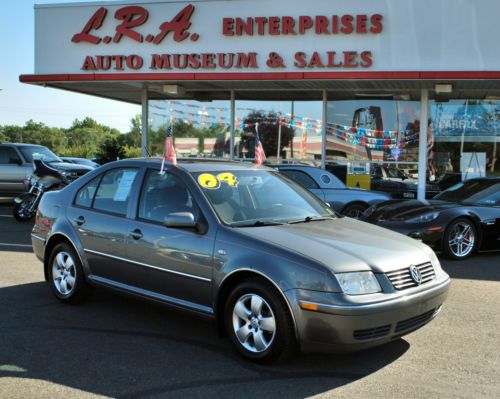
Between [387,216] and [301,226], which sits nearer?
[301,226]

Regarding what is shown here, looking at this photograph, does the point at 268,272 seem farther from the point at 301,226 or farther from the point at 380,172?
the point at 380,172

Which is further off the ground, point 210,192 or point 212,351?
point 210,192

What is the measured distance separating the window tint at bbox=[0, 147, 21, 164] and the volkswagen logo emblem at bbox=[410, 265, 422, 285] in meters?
13.5

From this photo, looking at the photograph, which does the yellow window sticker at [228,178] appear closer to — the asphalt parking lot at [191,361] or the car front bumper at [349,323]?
the asphalt parking lot at [191,361]

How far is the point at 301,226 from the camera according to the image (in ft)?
14.7

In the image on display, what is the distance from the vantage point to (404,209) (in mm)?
8562

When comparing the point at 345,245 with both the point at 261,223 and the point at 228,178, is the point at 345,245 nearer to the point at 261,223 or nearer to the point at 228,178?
the point at 261,223

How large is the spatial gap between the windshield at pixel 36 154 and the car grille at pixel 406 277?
42.6 feet

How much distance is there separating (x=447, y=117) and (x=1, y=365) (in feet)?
42.8

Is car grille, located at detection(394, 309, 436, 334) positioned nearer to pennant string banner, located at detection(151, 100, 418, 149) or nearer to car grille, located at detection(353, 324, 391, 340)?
car grille, located at detection(353, 324, 391, 340)

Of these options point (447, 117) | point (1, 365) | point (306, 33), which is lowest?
point (1, 365)

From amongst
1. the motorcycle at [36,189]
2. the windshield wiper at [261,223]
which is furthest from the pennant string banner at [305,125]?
the windshield wiper at [261,223]

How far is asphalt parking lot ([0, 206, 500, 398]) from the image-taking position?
356 cm

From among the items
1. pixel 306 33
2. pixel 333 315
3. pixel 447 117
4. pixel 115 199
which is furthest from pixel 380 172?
pixel 333 315
